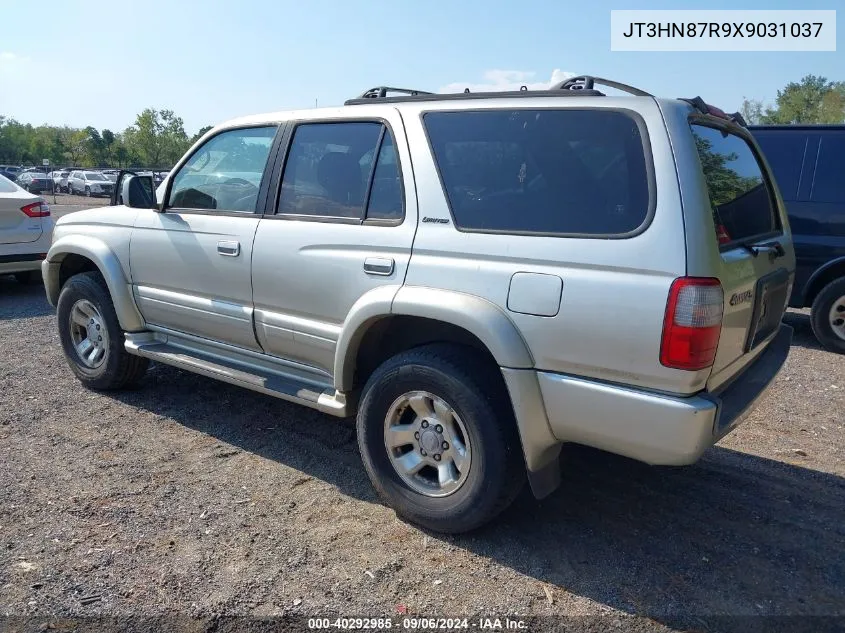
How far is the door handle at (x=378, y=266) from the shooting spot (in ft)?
10.7

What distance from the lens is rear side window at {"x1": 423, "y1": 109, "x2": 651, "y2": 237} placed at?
2.74 metres

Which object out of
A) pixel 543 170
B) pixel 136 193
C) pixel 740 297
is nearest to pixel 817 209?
pixel 740 297

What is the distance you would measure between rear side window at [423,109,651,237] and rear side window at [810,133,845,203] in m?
4.85

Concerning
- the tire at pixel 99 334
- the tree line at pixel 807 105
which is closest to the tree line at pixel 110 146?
the tree line at pixel 807 105

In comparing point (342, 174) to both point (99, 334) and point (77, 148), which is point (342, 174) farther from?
point (77, 148)

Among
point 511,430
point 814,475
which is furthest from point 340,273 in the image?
point 814,475

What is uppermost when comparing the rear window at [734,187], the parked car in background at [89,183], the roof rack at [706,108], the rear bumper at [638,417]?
the roof rack at [706,108]

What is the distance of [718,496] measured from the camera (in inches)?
144

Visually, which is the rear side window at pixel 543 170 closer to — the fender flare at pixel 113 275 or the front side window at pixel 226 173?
the front side window at pixel 226 173

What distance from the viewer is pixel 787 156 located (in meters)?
6.76

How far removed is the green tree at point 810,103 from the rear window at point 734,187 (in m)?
42.5

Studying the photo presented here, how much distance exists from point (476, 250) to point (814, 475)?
252 centimetres

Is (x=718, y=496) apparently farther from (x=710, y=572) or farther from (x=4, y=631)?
(x=4, y=631)

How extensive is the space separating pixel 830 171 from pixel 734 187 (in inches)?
165
